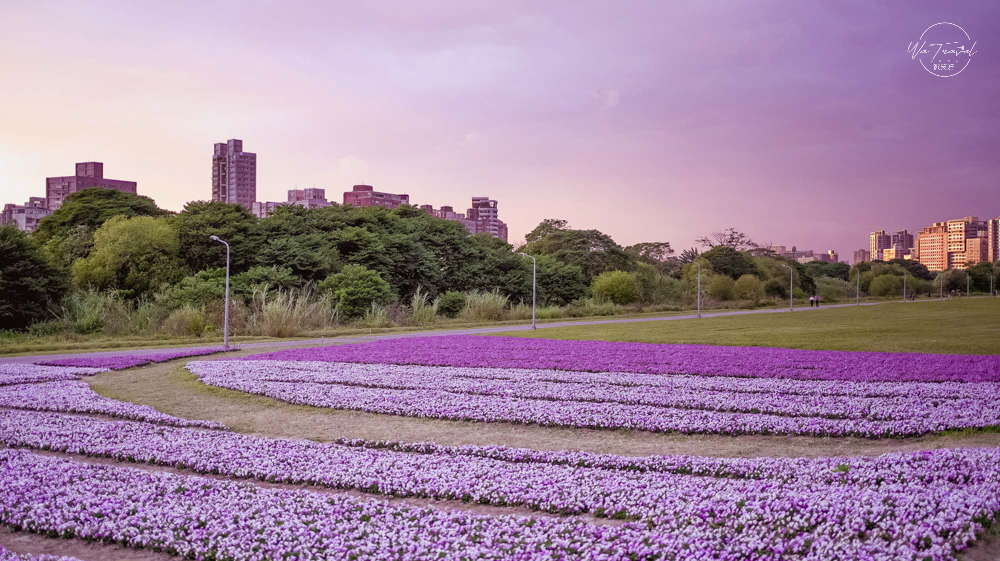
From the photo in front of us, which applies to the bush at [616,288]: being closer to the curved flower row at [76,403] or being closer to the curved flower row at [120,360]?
the curved flower row at [120,360]

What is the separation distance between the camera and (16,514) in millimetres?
6285

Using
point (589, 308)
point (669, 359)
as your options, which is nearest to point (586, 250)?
point (589, 308)

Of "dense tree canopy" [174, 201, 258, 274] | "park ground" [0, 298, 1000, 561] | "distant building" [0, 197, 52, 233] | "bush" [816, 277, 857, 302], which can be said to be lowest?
"park ground" [0, 298, 1000, 561]

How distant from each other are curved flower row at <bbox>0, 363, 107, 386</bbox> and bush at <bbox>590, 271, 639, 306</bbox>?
152 feet

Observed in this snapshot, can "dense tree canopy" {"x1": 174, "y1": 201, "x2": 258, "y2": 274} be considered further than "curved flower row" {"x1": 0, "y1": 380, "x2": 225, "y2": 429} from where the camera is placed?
Yes

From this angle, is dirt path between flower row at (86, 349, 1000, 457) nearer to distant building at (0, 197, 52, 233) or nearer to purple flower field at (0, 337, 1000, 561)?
purple flower field at (0, 337, 1000, 561)

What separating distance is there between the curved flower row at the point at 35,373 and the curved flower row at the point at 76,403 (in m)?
0.88

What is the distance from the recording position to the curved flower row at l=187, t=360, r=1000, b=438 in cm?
1067

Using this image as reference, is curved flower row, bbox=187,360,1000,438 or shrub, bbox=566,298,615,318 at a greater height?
shrub, bbox=566,298,615,318

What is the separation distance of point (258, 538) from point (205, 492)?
1.76 meters

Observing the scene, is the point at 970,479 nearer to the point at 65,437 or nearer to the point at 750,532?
the point at 750,532

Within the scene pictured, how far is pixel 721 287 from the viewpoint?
248 ft

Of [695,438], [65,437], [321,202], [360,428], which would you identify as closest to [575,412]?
[695,438]

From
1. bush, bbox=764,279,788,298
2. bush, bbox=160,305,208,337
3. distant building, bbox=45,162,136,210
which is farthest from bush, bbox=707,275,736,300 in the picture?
distant building, bbox=45,162,136,210
